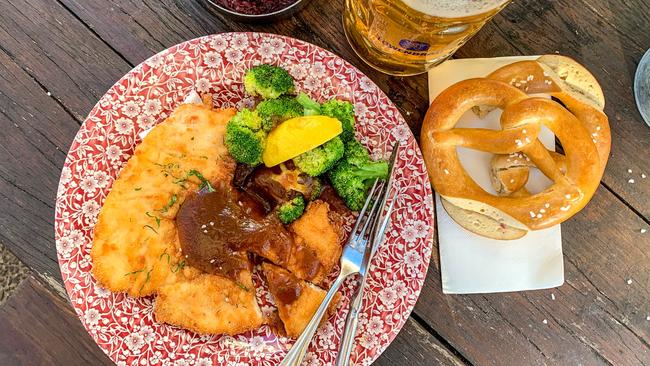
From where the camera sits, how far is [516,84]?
7.02ft

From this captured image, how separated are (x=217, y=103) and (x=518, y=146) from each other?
3.69ft

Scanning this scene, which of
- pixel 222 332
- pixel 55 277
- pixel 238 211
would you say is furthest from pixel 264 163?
pixel 55 277

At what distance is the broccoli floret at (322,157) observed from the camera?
1.94 m

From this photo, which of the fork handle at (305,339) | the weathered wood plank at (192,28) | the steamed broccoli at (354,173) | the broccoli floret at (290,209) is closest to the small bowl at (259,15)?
the weathered wood plank at (192,28)

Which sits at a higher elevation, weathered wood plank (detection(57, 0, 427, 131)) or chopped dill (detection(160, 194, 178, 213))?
weathered wood plank (detection(57, 0, 427, 131))

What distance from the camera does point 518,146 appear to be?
1.99 meters

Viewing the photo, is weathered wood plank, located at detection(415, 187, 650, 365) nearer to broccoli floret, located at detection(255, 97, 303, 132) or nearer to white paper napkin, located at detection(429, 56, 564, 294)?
white paper napkin, located at detection(429, 56, 564, 294)

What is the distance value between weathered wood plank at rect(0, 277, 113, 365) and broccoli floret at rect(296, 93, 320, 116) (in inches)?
49.3

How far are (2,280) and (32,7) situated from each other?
110 cm

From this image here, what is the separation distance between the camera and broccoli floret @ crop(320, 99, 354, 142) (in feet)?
6.50

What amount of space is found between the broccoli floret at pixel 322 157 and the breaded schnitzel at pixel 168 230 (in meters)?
0.29

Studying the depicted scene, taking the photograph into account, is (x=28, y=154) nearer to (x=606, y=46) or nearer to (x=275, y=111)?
(x=275, y=111)

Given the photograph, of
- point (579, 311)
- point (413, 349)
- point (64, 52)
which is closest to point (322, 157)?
point (413, 349)

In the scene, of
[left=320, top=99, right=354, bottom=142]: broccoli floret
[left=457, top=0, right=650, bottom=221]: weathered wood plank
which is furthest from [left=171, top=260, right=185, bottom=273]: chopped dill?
[left=457, top=0, right=650, bottom=221]: weathered wood plank
